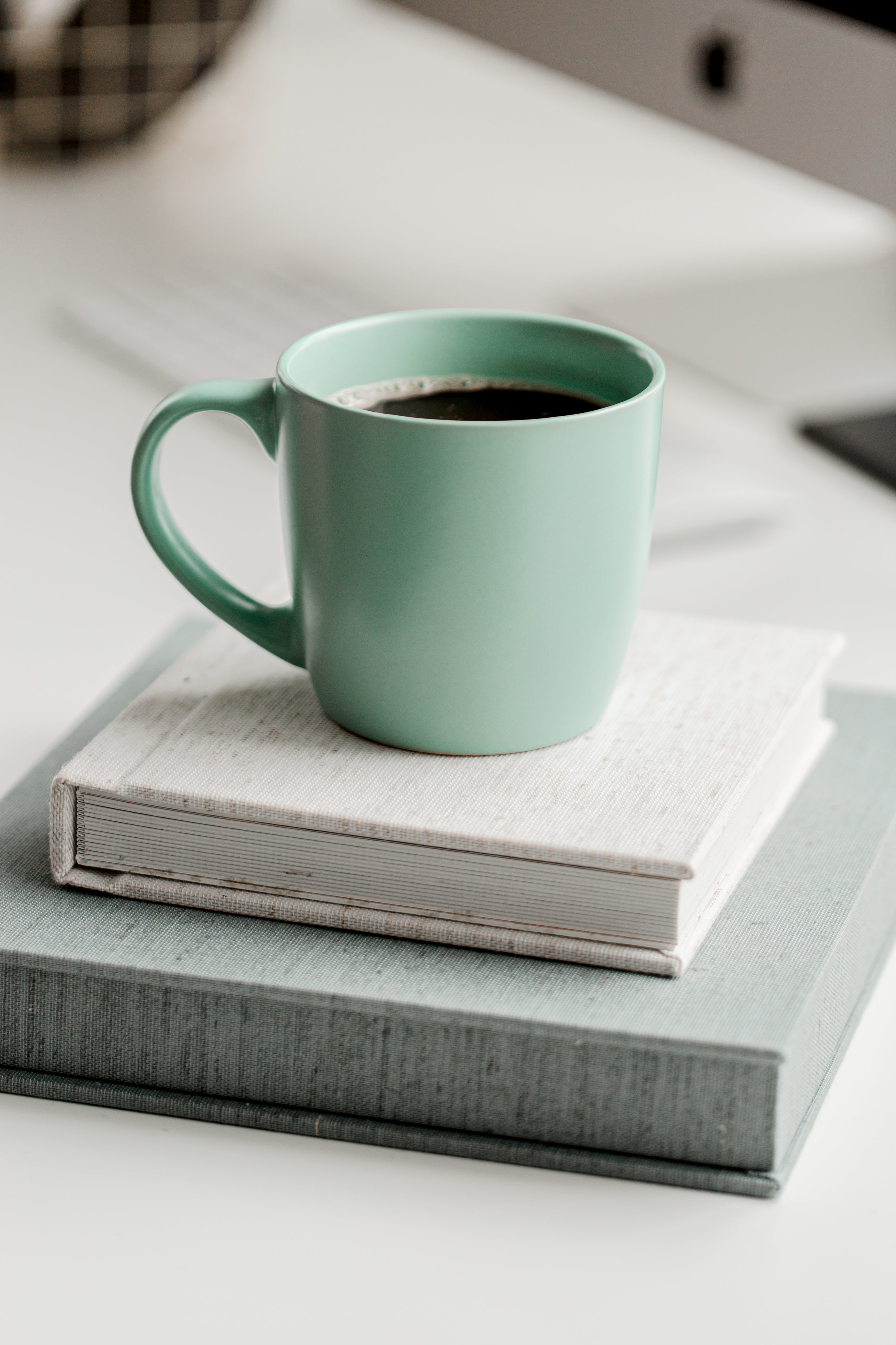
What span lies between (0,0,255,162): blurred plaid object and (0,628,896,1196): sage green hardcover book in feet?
3.53

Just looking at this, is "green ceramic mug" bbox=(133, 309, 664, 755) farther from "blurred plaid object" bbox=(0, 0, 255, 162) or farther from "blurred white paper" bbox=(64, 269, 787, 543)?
"blurred plaid object" bbox=(0, 0, 255, 162)

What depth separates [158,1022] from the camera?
41 cm

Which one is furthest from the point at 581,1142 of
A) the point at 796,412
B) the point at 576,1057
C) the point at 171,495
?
the point at 796,412

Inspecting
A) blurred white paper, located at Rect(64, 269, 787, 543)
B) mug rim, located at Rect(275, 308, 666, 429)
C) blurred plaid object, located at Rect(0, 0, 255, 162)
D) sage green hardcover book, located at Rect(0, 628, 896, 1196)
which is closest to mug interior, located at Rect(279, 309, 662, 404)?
mug rim, located at Rect(275, 308, 666, 429)

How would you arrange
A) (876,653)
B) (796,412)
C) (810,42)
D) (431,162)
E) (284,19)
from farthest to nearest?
1. (284,19)
2. (431,162)
3. (796,412)
4. (810,42)
5. (876,653)

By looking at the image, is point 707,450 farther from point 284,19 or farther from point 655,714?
point 284,19

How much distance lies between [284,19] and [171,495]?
127cm

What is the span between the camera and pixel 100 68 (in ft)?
4.48

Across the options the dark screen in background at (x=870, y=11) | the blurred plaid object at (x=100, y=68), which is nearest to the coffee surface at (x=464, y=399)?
the dark screen in background at (x=870, y=11)

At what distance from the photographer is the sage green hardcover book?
38cm

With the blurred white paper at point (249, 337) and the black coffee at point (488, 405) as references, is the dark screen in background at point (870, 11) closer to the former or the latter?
the blurred white paper at point (249, 337)

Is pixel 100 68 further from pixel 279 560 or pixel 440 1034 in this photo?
pixel 440 1034

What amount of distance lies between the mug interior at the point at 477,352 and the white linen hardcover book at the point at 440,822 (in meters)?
0.09

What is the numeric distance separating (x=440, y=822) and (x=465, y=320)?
0.15m
